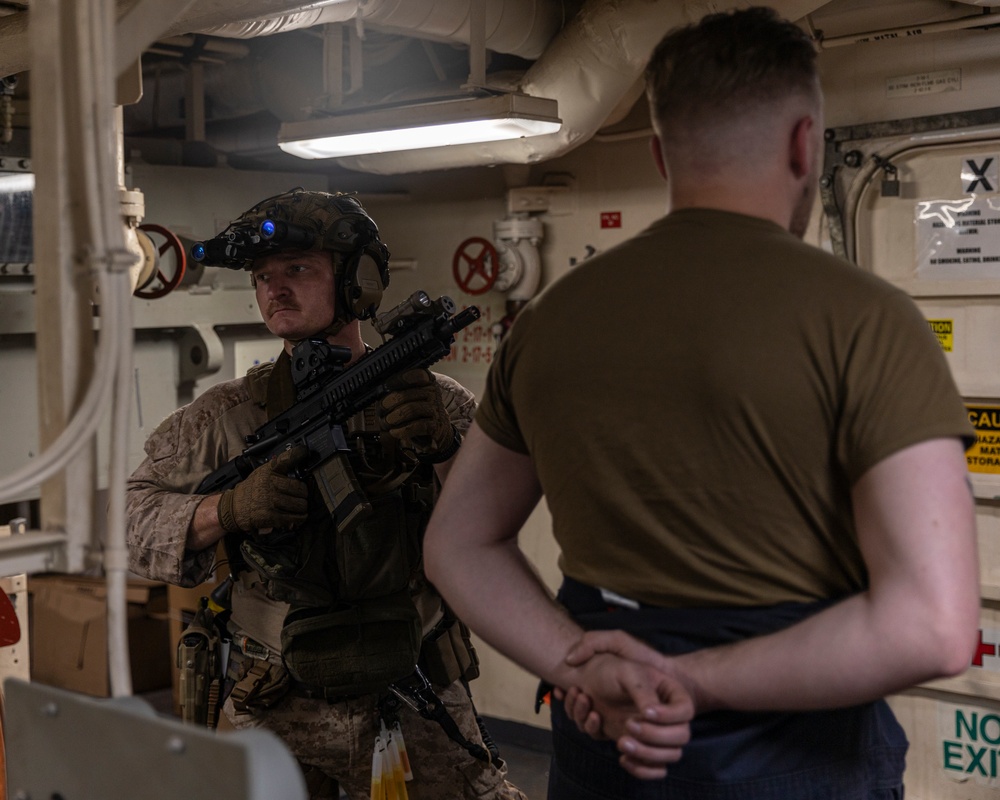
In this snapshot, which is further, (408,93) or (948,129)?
(408,93)

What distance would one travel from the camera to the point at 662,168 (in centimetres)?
146

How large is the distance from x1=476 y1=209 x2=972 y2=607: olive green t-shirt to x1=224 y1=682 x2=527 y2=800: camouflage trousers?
123 centimetres

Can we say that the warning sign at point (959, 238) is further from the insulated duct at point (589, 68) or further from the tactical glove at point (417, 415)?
the tactical glove at point (417, 415)

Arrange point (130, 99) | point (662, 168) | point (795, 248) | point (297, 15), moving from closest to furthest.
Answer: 1. point (795, 248)
2. point (662, 168)
3. point (130, 99)
4. point (297, 15)

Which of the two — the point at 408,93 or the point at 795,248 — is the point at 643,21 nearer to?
the point at 408,93

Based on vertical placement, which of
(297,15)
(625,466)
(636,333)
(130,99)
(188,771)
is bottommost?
(188,771)

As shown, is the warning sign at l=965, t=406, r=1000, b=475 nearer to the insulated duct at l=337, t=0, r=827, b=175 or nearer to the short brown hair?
the insulated duct at l=337, t=0, r=827, b=175

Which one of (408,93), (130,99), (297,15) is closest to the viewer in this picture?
(130,99)

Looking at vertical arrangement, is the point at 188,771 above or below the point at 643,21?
below

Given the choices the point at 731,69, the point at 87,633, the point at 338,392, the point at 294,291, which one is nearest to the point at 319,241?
the point at 294,291

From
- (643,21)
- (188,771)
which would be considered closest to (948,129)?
(643,21)

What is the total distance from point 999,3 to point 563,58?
133 centimetres

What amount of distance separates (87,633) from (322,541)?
9.91 ft

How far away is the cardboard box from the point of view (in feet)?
16.3
